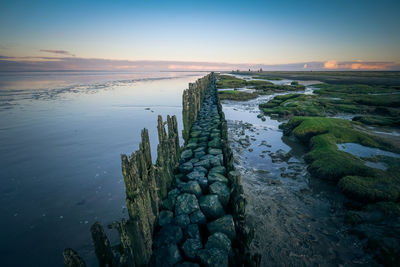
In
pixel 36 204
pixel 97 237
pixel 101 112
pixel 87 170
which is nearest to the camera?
pixel 97 237

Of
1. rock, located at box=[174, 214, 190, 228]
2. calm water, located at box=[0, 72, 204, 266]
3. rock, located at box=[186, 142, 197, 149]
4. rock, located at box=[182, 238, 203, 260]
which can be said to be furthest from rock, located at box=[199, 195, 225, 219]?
rock, located at box=[186, 142, 197, 149]

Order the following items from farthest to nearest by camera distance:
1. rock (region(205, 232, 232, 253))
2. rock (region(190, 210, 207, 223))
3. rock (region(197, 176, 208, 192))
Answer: rock (region(197, 176, 208, 192))
rock (region(190, 210, 207, 223))
rock (region(205, 232, 232, 253))

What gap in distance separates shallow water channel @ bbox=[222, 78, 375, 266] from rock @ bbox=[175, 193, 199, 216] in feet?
5.34

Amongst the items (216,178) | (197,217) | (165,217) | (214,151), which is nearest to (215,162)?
(214,151)

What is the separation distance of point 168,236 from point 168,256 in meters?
0.35

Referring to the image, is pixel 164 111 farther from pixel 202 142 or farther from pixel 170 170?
pixel 170 170

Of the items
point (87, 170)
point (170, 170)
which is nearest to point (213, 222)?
point (170, 170)

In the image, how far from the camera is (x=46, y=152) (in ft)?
25.3

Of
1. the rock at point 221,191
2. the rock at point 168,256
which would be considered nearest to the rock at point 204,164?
the rock at point 221,191

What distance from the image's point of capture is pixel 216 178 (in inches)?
180

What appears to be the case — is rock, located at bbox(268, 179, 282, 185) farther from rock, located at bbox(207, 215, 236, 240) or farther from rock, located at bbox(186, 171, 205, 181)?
rock, located at bbox(207, 215, 236, 240)

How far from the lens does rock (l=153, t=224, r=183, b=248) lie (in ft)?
Result: 9.68

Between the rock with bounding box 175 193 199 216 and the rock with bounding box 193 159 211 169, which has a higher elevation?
the rock with bounding box 193 159 211 169

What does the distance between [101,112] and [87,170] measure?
998 centimetres
